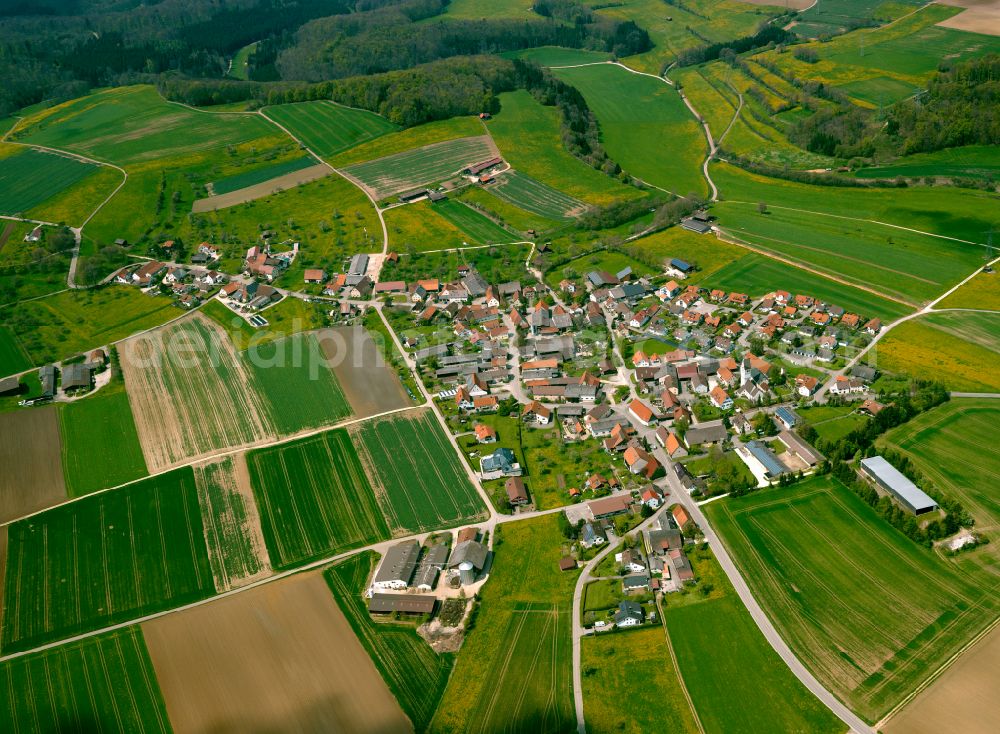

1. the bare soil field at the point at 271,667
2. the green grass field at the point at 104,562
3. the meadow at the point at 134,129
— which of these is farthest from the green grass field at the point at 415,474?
the meadow at the point at 134,129

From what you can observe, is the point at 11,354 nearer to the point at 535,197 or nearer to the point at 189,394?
the point at 189,394

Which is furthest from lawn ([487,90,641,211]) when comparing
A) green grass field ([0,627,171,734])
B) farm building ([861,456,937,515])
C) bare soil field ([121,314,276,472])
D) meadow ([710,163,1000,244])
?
green grass field ([0,627,171,734])

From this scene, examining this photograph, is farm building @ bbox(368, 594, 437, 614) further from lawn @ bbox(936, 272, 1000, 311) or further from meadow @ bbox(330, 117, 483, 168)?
meadow @ bbox(330, 117, 483, 168)

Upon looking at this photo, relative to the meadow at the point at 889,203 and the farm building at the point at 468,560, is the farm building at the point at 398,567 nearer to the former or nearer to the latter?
the farm building at the point at 468,560

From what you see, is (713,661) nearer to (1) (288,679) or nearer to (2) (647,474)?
(2) (647,474)

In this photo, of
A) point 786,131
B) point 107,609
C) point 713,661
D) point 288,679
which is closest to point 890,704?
point 713,661

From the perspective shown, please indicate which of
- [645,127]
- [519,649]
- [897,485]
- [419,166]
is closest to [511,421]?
[519,649]

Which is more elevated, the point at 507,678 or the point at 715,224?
the point at 715,224
